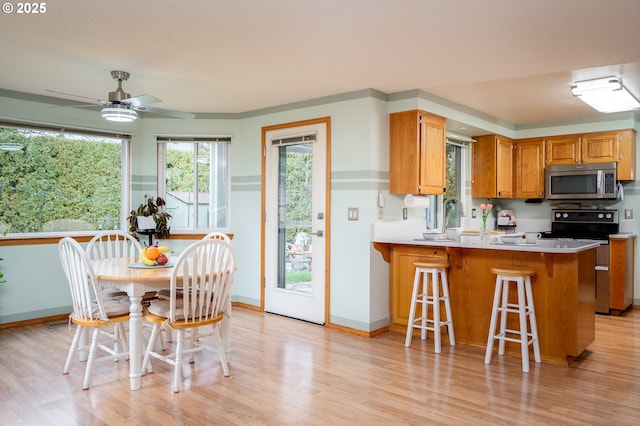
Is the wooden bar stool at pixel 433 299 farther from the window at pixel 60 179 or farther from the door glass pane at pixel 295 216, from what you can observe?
the window at pixel 60 179

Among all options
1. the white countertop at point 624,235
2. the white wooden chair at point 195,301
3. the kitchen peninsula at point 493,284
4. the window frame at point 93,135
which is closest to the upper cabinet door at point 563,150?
the white countertop at point 624,235

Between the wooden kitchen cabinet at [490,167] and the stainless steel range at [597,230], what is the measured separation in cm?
79

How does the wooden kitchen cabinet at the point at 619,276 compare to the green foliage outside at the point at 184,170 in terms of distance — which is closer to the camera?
the wooden kitchen cabinet at the point at 619,276

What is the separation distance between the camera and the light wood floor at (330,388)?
105 inches

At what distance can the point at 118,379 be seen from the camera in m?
3.22

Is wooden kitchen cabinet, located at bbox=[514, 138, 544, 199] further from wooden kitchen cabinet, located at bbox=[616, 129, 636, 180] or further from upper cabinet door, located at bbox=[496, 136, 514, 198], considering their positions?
wooden kitchen cabinet, located at bbox=[616, 129, 636, 180]

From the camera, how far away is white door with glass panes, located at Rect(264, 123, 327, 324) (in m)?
4.80

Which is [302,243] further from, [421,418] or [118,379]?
[421,418]

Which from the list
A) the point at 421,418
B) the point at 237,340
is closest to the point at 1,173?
the point at 237,340

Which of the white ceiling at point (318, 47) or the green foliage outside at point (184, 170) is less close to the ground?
the white ceiling at point (318, 47)

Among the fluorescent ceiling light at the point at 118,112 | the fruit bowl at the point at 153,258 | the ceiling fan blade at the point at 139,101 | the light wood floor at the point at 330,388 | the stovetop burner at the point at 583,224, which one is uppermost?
the ceiling fan blade at the point at 139,101

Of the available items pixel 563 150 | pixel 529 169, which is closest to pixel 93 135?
pixel 529 169

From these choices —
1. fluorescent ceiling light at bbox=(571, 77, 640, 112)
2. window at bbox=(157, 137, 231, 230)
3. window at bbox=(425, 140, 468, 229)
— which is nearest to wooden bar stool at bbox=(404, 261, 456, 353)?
window at bbox=(425, 140, 468, 229)

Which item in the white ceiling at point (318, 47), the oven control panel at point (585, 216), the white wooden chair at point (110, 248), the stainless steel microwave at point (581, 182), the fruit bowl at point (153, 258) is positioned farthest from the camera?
the oven control panel at point (585, 216)
